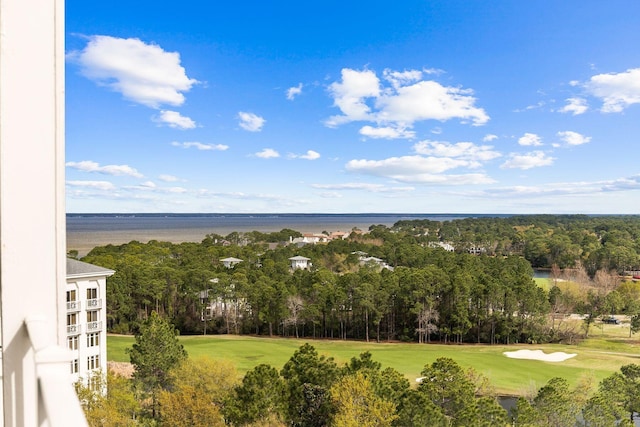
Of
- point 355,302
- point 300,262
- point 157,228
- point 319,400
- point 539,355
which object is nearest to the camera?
point 319,400

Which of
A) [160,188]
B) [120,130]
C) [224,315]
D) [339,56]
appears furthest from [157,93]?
[224,315]

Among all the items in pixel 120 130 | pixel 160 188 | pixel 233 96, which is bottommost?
pixel 160 188

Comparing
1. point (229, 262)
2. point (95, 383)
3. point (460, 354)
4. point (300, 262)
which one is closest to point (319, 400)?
point (95, 383)

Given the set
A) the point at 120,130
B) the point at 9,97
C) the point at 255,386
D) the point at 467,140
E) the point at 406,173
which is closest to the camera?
the point at 9,97

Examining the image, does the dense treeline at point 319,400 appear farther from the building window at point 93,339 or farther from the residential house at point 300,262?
the residential house at point 300,262

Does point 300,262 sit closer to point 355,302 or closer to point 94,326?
point 355,302

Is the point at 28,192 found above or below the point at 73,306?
above

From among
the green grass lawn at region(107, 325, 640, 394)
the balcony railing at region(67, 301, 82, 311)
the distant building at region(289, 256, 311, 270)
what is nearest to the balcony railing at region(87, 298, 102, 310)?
the balcony railing at region(67, 301, 82, 311)

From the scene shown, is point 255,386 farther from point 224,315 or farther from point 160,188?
point 160,188

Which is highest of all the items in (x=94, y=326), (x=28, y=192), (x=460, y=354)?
(x=28, y=192)
